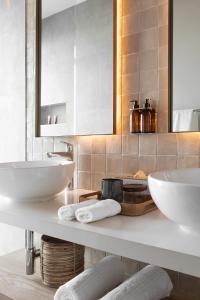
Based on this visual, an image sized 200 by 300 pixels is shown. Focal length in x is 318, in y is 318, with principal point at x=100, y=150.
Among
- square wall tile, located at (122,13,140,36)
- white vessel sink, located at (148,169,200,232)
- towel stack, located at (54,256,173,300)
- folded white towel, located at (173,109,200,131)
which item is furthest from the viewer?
square wall tile, located at (122,13,140,36)

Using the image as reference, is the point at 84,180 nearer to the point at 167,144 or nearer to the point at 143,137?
the point at 143,137

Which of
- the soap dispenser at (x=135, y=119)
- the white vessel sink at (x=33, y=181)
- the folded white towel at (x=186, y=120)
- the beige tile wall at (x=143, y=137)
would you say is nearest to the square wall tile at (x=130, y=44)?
the beige tile wall at (x=143, y=137)

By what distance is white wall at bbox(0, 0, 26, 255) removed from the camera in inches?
87.8

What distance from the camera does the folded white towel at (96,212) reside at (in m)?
1.09

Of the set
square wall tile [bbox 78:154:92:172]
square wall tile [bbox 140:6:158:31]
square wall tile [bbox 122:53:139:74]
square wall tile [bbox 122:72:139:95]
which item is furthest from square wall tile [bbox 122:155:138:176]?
square wall tile [bbox 140:6:158:31]

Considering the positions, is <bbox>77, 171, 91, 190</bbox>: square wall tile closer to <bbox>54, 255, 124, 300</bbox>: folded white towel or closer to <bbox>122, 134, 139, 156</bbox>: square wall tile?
<bbox>122, 134, 139, 156</bbox>: square wall tile

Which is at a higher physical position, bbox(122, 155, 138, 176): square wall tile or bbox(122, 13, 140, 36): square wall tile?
bbox(122, 13, 140, 36): square wall tile

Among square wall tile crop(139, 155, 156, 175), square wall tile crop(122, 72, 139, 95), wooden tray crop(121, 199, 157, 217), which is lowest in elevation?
wooden tray crop(121, 199, 157, 217)

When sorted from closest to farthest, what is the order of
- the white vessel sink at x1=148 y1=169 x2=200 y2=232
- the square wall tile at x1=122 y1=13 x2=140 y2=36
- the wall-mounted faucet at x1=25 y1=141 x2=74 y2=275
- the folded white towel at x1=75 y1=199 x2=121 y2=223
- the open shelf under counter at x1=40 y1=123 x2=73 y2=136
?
the white vessel sink at x1=148 y1=169 x2=200 y2=232, the folded white towel at x1=75 y1=199 x2=121 y2=223, the square wall tile at x1=122 y1=13 x2=140 y2=36, the wall-mounted faucet at x1=25 y1=141 x2=74 y2=275, the open shelf under counter at x1=40 y1=123 x2=73 y2=136

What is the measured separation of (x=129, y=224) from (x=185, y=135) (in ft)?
1.84

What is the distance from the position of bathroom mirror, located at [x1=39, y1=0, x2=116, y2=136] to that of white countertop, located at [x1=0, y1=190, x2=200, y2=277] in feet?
2.15

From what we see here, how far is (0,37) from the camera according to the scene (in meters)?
2.42

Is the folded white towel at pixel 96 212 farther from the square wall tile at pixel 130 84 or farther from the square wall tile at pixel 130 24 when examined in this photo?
the square wall tile at pixel 130 24

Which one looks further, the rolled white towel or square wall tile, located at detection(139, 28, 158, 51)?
square wall tile, located at detection(139, 28, 158, 51)
